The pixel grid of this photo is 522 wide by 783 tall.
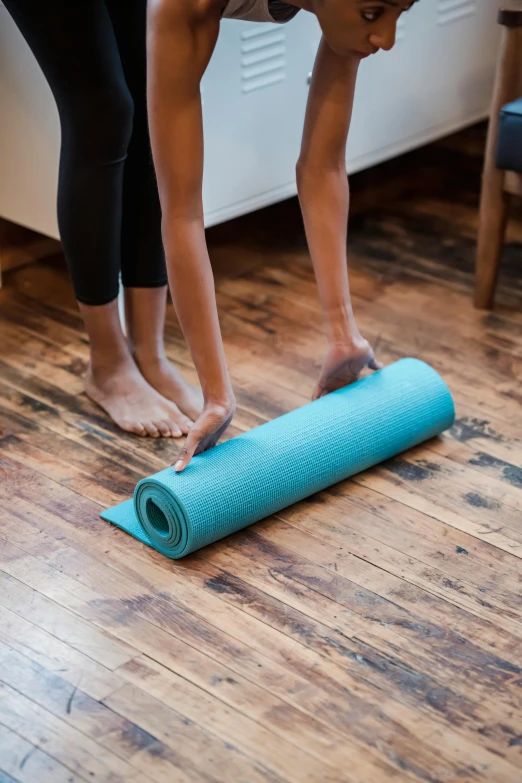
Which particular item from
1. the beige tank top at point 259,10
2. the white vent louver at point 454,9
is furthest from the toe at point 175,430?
the white vent louver at point 454,9

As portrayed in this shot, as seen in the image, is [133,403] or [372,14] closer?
[372,14]

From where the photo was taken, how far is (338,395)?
5.65ft

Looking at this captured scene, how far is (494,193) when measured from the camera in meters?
2.24

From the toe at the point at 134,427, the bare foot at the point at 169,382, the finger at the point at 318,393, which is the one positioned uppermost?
the finger at the point at 318,393

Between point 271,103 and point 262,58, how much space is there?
0.10 meters

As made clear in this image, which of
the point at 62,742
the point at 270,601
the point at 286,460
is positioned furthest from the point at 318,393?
the point at 62,742

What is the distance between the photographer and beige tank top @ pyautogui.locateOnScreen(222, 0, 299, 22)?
1409 mm

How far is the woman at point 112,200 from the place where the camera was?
1.63 metres

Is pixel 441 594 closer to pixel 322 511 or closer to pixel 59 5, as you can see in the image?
pixel 322 511

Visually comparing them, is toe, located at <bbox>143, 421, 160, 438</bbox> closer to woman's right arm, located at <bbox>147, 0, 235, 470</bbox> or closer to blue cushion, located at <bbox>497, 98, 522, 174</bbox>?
woman's right arm, located at <bbox>147, 0, 235, 470</bbox>

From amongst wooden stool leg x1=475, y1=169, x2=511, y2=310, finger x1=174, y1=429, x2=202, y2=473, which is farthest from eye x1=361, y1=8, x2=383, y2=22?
wooden stool leg x1=475, y1=169, x2=511, y2=310

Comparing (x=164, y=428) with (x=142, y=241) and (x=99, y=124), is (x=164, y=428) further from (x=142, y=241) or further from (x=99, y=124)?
(x=99, y=124)

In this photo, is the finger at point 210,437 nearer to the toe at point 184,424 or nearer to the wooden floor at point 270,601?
the wooden floor at point 270,601

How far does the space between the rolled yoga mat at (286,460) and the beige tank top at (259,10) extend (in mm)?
572
